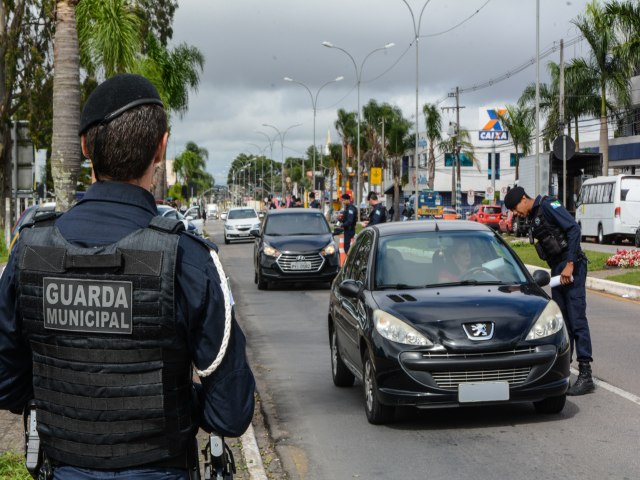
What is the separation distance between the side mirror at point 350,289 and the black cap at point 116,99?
5.61 m

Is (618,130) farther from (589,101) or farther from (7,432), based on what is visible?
(7,432)

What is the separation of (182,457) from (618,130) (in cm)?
5856

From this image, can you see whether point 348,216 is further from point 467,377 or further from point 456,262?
point 467,377

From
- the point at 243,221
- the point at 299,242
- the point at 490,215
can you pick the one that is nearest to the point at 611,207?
the point at 243,221

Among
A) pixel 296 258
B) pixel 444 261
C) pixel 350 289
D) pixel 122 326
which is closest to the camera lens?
pixel 122 326

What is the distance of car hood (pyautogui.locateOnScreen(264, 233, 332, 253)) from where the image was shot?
801 inches

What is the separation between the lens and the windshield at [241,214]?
45.2 meters

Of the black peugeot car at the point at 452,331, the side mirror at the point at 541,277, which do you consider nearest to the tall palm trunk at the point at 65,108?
the black peugeot car at the point at 452,331

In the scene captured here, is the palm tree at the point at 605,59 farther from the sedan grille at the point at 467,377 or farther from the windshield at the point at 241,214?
the sedan grille at the point at 467,377

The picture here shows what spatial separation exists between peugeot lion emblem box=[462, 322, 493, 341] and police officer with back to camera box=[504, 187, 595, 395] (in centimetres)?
179

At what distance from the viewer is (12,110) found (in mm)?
35406

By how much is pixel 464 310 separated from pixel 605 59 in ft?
150

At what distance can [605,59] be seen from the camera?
50.1 metres

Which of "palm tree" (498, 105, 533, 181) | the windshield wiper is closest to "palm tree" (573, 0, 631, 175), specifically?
"palm tree" (498, 105, 533, 181)
